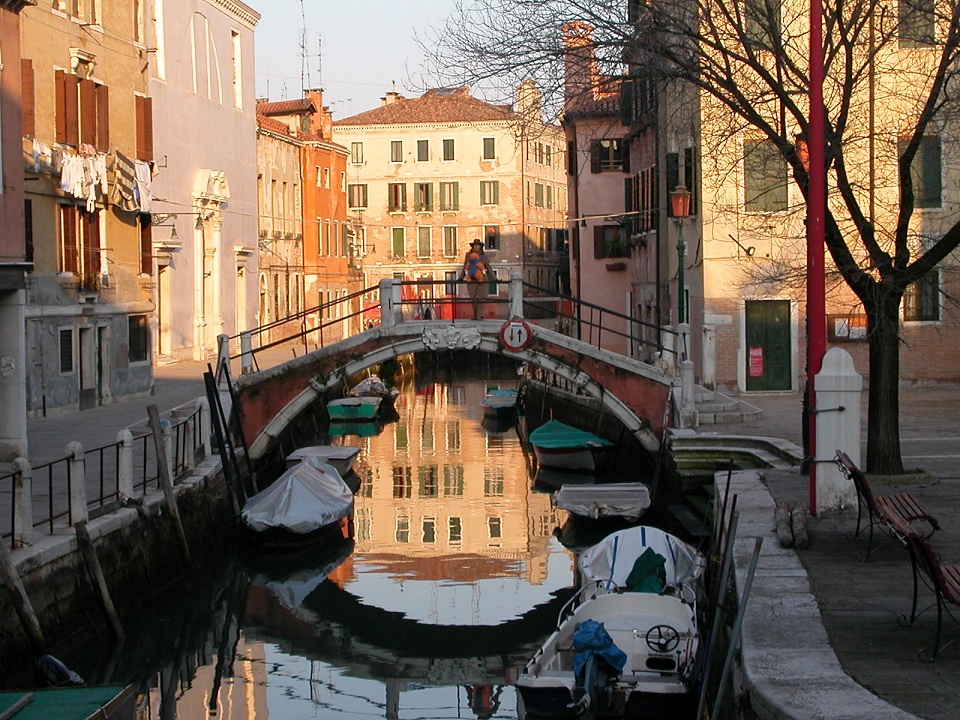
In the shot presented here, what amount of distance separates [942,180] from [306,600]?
44.7 feet

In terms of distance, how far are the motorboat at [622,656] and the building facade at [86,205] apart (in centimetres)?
1184

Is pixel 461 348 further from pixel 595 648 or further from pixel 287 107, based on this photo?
pixel 287 107

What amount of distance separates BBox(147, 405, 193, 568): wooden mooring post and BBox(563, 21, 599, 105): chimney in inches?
220

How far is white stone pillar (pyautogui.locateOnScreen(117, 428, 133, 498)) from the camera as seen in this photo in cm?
1385

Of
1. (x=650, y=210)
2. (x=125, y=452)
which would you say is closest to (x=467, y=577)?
(x=125, y=452)

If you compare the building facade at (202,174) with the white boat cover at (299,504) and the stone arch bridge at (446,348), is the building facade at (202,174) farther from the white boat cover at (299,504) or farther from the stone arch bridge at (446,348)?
the white boat cover at (299,504)

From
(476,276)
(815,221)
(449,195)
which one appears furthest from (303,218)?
(815,221)

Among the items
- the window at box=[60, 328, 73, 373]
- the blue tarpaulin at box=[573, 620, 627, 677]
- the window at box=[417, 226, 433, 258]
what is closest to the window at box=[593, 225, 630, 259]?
the window at box=[60, 328, 73, 373]

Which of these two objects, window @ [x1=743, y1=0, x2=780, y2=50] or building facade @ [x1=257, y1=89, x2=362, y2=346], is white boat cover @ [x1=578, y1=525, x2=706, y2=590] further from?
building facade @ [x1=257, y1=89, x2=362, y2=346]

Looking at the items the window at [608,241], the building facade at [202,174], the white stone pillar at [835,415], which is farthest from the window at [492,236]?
the white stone pillar at [835,415]

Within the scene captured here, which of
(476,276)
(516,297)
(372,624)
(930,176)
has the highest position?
(930,176)

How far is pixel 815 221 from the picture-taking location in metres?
11.6

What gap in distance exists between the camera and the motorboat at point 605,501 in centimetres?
1836

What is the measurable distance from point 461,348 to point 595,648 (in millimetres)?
11784
